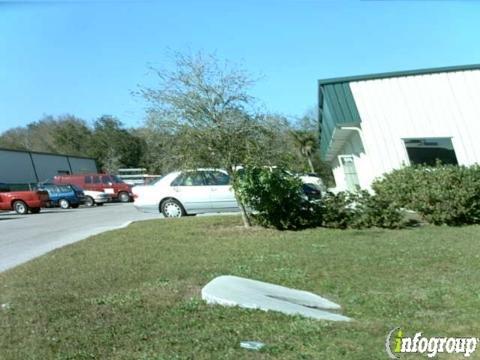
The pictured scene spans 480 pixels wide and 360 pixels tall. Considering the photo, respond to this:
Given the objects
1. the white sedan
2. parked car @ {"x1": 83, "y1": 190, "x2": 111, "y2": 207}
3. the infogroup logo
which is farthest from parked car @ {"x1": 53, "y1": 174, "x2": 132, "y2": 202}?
the infogroup logo

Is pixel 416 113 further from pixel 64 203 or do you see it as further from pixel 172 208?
pixel 64 203

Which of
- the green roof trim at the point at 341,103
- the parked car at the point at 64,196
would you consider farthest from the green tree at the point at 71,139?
the green roof trim at the point at 341,103

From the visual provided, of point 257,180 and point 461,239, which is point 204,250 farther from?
point 461,239

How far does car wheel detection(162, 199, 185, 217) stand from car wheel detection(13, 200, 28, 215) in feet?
43.4

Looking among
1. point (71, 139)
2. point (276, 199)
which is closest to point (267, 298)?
point (276, 199)

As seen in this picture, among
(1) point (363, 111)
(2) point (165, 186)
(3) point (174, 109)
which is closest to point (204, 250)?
(3) point (174, 109)

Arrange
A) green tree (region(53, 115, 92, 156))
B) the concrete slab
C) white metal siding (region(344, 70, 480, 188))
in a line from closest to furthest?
the concrete slab → white metal siding (region(344, 70, 480, 188)) → green tree (region(53, 115, 92, 156))

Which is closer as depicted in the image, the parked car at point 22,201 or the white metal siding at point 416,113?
the white metal siding at point 416,113

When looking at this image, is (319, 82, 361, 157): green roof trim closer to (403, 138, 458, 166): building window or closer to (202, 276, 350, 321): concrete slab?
(403, 138, 458, 166): building window

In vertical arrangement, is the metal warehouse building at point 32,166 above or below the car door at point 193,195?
above

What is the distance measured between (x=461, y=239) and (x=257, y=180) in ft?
14.3

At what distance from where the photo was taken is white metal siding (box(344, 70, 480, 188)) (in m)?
18.7

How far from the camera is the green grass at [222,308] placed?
5.05 meters

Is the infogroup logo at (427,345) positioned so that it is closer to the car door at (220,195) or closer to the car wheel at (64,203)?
A: the car door at (220,195)
